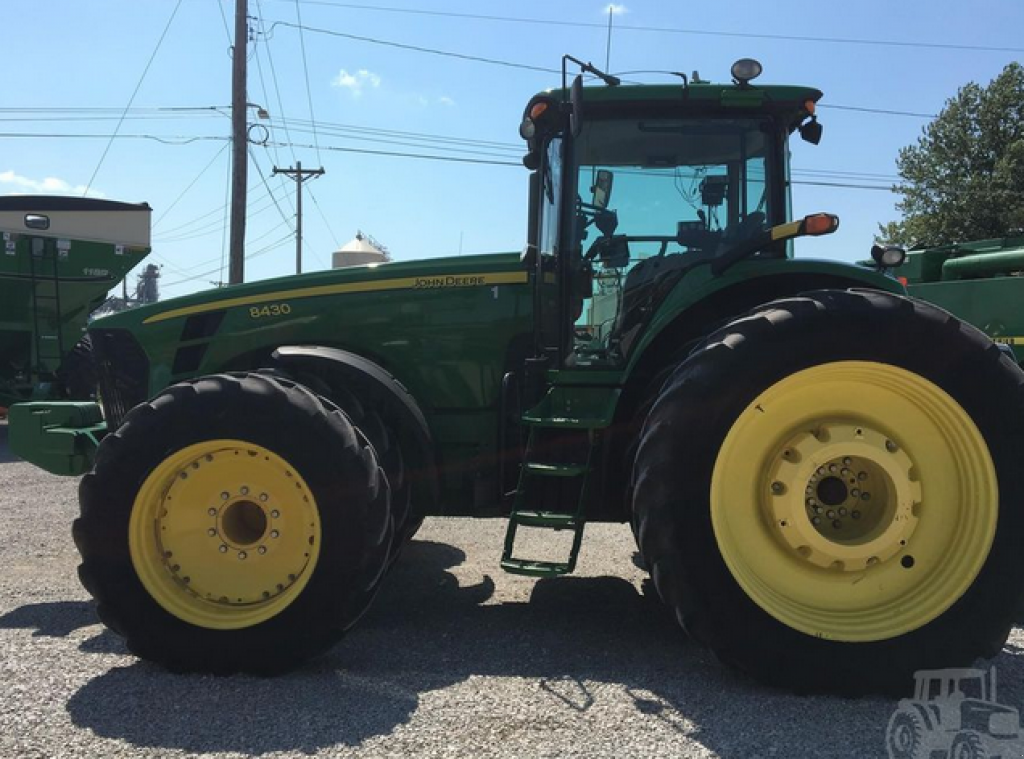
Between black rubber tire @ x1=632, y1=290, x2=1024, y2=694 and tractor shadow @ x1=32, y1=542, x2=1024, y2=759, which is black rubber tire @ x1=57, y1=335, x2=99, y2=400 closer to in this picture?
tractor shadow @ x1=32, y1=542, x2=1024, y2=759

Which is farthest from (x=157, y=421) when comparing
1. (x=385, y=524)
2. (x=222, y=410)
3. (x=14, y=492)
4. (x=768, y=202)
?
(x=14, y=492)

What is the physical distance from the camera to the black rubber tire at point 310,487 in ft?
10.3

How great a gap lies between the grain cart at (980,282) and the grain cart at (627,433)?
5.95 m

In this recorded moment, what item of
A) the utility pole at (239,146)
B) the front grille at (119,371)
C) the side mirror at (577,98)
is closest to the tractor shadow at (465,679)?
the front grille at (119,371)

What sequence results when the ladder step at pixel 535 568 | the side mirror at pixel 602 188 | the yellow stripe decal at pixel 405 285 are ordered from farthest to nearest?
the yellow stripe decal at pixel 405 285 → the side mirror at pixel 602 188 → the ladder step at pixel 535 568

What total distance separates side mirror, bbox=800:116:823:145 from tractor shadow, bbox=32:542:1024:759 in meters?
2.57

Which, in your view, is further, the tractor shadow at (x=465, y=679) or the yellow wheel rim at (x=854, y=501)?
the yellow wheel rim at (x=854, y=501)

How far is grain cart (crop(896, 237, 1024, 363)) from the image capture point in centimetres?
835

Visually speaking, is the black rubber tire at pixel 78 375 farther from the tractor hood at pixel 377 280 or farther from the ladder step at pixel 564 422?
the ladder step at pixel 564 422

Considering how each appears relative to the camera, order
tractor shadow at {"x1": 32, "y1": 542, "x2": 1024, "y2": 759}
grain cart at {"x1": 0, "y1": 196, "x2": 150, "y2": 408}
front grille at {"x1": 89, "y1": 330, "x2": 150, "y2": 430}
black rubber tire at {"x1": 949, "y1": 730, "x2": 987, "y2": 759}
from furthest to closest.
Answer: grain cart at {"x1": 0, "y1": 196, "x2": 150, "y2": 408} → front grille at {"x1": 89, "y1": 330, "x2": 150, "y2": 430} → tractor shadow at {"x1": 32, "y1": 542, "x2": 1024, "y2": 759} → black rubber tire at {"x1": 949, "y1": 730, "x2": 987, "y2": 759}

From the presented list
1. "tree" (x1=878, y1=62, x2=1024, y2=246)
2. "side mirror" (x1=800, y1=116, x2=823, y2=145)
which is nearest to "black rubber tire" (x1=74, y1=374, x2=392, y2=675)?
"side mirror" (x1=800, y1=116, x2=823, y2=145)

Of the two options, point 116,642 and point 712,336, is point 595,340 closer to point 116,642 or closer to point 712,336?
point 712,336

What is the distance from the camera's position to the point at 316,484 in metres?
3.16

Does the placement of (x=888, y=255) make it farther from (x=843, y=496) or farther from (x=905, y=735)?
(x=905, y=735)
